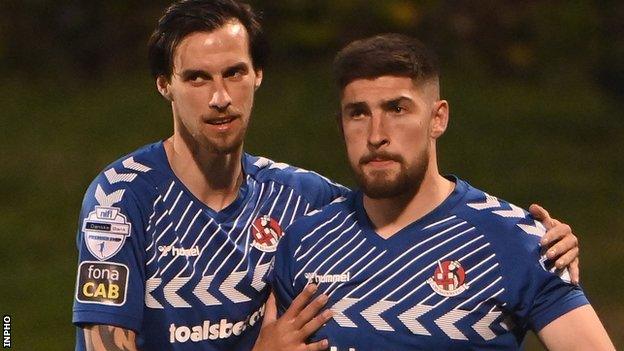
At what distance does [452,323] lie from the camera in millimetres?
4777

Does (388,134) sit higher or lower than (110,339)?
higher

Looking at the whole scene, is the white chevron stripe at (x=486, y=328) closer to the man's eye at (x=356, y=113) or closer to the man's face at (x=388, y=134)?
the man's face at (x=388, y=134)

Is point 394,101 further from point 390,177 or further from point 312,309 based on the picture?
point 312,309

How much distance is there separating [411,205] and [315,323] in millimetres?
453

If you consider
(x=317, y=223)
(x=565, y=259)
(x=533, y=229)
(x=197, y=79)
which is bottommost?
(x=565, y=259)

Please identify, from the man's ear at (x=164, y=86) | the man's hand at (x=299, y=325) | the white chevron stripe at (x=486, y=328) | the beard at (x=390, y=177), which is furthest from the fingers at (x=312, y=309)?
the man's ear at (x=164, y=86)

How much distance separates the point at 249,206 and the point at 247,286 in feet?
0.97

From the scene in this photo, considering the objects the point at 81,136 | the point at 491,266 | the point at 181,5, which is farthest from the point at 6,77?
the point at 491,266

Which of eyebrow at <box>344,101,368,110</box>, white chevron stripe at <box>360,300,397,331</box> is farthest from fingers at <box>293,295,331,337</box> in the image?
eyebrow at <box>344,101,368,110</box>

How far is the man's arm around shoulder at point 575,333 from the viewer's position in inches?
183

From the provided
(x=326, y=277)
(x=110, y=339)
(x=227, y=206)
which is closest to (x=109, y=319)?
(x=110, y=339)

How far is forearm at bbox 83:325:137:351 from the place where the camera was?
5.01 meters

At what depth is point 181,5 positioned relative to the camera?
17.5 feet

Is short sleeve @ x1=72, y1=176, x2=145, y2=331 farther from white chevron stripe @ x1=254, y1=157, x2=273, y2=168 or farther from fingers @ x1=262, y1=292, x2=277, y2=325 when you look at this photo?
white chevron stripe @ x1=254, y1=157, x2=273, y2=168
